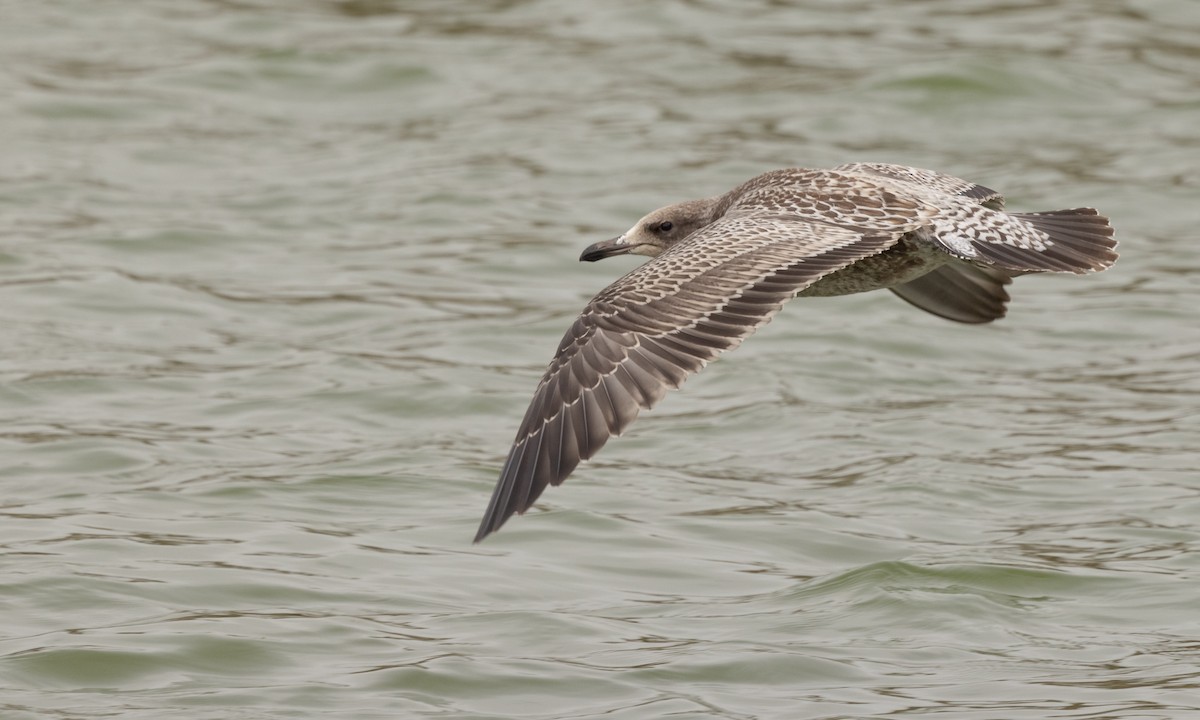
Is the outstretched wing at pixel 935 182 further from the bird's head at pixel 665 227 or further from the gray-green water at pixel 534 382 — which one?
the gray-green water at pixel 534 382

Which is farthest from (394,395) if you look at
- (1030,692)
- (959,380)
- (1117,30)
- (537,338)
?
(1117,30)

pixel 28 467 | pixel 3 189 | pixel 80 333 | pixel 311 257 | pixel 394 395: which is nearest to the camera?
pixel 28 467

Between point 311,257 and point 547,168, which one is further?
point 547,168

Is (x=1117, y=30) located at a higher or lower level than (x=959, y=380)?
higher

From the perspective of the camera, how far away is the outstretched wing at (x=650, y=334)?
22.4 feet

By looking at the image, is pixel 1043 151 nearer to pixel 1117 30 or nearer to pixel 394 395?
pixel 1117 30

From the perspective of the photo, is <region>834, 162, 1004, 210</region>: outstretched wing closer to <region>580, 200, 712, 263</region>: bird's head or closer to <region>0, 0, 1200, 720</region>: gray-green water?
<region>580, 200, 712, 263</region>: bird's head

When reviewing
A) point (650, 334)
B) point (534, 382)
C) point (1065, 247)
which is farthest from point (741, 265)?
point (534, 382)

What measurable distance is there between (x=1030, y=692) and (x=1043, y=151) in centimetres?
777

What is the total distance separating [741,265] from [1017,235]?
3.37 feet

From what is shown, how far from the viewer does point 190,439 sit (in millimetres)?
10125

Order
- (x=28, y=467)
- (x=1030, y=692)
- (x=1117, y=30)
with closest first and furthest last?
(x=1030, y=692), (x=28, y=467), (x=1117, y=30)

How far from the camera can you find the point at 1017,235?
769 cm

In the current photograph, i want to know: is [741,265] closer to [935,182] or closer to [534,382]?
[935,182]
